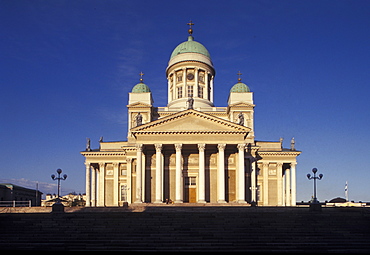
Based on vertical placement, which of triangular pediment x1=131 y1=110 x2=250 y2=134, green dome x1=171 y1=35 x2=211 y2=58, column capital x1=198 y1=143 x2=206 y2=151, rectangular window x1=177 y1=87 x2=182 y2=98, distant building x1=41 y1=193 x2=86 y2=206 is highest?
green dome x1=171 y1=35 x2=211 y2=58

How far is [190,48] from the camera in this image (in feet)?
200

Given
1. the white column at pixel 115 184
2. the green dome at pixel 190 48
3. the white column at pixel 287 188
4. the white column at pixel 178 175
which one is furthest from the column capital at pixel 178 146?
the green dome at pixel 190 48

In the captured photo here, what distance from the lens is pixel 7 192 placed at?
5572cm

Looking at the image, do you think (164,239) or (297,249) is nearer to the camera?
(297,249)

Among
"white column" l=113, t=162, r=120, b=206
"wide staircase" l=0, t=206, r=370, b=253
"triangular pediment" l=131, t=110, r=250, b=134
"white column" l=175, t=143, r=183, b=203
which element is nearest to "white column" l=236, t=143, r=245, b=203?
"triangular pediment" l=131, t=110, r=250, b=134

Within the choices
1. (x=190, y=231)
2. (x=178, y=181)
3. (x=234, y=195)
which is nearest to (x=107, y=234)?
(x=190, y=231)

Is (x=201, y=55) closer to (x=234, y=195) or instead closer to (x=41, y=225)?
(x=234, y=195)

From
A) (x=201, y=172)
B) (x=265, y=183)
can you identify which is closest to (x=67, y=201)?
(x=201, y=172)

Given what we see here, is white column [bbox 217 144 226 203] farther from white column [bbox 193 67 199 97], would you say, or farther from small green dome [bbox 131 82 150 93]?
small green dome [bbox 131 82 150 93]

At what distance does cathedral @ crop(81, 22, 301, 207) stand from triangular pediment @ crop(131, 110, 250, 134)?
11 cm

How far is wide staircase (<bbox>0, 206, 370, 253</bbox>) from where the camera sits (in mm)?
21797

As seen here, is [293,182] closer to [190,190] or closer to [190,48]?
[190,190]

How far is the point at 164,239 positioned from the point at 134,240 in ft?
5.88

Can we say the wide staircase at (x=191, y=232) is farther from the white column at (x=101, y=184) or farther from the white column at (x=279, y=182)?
the white column at (x=101, y=184)
